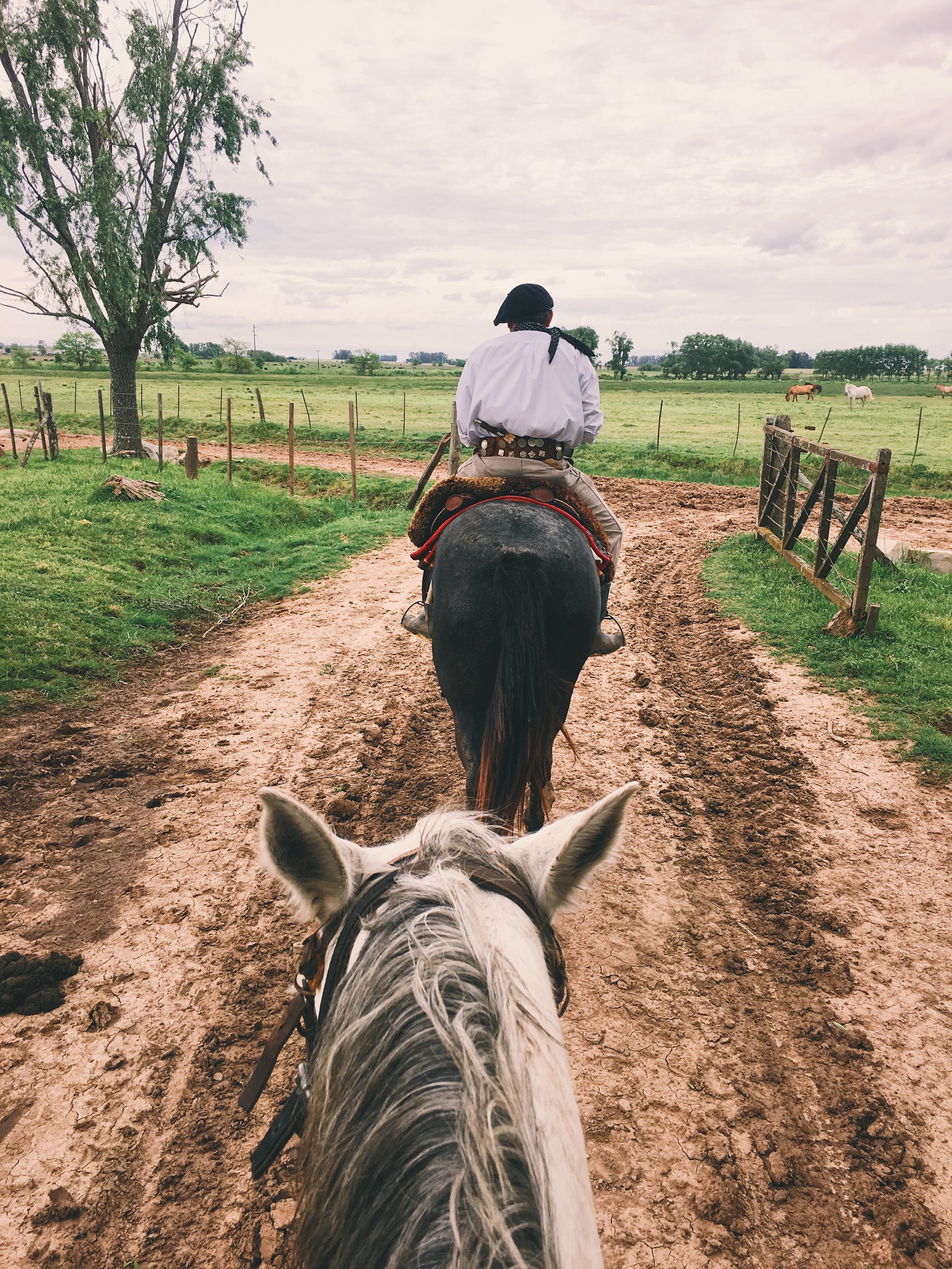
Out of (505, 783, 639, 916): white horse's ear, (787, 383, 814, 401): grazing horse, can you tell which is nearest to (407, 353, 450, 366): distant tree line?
(787, 383, 814, 401): grazing horse

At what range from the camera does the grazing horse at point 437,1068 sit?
90 centimetres

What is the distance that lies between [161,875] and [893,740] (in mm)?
5192

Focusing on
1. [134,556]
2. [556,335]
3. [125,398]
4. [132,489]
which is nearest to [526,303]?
[556,335]

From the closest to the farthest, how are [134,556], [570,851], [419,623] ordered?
[570,851], [419,623], [134,556]

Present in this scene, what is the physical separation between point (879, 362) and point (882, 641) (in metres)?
88.6

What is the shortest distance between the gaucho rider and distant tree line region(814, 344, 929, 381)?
8687 cm

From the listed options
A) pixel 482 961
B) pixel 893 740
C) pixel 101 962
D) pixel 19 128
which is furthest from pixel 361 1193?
pixel 19 128

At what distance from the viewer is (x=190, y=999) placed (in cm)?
295

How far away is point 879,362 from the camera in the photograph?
257 feet

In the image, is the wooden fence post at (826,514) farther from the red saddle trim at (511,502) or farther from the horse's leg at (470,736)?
the horse's leg at (470,736)

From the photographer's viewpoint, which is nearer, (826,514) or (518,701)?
(518,701)

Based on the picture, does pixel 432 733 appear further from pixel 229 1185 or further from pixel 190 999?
pixel 229 1185

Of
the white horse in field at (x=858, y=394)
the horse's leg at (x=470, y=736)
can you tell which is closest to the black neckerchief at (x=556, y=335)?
the horse's leg at (x=470, y=736)

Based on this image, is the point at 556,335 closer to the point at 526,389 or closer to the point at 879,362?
the point at 526,389
